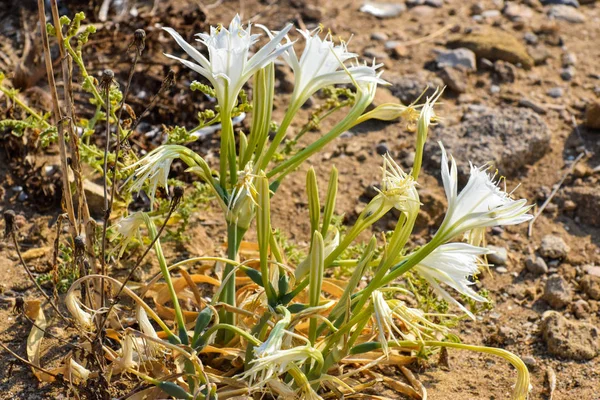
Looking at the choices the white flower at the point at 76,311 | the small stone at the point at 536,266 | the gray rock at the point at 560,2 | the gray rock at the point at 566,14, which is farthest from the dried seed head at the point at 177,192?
the gray rock at the point at 560,2

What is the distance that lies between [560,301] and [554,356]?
0.31 m

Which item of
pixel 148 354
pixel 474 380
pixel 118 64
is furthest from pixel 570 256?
pixel 118 64

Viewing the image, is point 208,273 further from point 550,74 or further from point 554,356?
point 550,74

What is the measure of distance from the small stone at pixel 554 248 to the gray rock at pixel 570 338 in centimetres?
49

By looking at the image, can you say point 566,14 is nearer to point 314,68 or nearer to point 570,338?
point 570,338

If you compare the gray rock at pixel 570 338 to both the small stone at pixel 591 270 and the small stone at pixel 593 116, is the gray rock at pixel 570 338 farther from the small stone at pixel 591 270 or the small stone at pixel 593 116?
the small stone at pixel 593 116

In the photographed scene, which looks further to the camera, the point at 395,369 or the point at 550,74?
the point at 550,74

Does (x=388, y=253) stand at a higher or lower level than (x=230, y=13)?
higher

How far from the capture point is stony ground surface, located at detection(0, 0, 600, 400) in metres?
2.93

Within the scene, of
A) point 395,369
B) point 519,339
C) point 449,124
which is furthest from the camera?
point 449,124

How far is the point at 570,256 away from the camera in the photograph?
3.50 m

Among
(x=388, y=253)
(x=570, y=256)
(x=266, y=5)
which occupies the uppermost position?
(x=388, y=253)

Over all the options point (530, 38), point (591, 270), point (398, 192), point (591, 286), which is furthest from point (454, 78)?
point (398, 192)

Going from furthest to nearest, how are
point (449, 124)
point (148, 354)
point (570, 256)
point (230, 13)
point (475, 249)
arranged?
point (230, 13)
point (449, 124)
point (570, 256)
point (148, 354)
point (475, 249)
